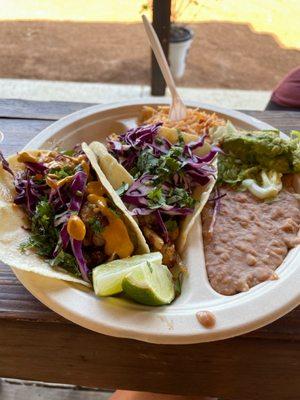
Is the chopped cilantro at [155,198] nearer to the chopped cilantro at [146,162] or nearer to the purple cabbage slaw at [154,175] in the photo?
the purple cabbage slaw at [154,175]

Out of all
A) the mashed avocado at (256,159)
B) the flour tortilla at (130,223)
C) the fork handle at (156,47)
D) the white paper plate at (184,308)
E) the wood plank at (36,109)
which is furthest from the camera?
the wood plank at (36,109)

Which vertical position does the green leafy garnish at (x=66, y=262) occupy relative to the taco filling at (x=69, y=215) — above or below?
below

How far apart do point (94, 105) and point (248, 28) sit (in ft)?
13.7

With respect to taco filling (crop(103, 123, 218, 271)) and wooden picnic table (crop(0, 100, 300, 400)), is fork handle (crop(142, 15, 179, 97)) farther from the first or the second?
wooden picnic table (crop(0, 100, 300, 400))

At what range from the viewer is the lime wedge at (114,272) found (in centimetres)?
126

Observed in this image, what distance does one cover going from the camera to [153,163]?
5.50 feet

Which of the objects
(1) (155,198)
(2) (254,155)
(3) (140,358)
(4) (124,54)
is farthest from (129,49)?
(3) (140,358)

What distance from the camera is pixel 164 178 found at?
1.63m

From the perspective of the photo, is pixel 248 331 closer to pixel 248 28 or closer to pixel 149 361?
pixel 149 361

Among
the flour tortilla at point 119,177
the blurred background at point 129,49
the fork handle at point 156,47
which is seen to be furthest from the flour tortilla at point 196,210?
A: the blurred background at point 129,49

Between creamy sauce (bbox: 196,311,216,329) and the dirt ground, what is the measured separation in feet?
12.3

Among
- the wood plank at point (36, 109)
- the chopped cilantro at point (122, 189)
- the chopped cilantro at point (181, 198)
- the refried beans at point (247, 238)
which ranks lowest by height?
the wood plank at point (36, 109)

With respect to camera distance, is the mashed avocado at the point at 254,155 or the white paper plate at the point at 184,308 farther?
the mashed avocado at the point at 254,155

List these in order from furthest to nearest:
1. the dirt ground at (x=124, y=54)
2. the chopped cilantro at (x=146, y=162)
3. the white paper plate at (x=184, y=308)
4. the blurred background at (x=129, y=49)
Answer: the dirt ground at (x=124, y=54)
the blurred background at (x=129, y=49)
the chopped cilantro at (x=146, y=162)
the white paper plate at (x=184, y=308)
